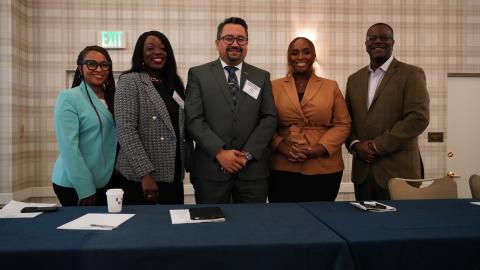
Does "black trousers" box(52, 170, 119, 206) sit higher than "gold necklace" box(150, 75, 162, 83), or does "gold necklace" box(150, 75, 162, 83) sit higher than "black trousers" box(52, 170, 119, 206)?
"gold necklace" box(150, 75, 162, 83)

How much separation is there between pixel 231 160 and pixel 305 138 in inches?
22.4

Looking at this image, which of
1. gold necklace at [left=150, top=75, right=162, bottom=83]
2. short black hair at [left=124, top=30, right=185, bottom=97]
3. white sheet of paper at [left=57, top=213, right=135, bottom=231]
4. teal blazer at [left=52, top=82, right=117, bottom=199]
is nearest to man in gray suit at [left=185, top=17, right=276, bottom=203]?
short black hair at [left=124, top=30, right=185, bottom=97]

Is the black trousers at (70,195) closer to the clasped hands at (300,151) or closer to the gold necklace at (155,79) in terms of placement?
the gold necklace at (155,79)

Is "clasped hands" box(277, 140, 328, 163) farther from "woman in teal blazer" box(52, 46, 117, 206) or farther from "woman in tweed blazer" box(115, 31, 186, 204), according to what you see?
"woman in teal blazer" box(52, 46, 117, 206)

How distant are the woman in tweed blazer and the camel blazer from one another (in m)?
0.68

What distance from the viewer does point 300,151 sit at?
2545mm

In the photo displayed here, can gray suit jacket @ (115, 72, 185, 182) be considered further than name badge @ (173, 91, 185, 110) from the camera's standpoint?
No

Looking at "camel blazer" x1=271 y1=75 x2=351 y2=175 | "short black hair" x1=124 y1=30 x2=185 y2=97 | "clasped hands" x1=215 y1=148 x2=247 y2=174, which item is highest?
"short black hair" x1=124 y1=30 x2=185 y2=97

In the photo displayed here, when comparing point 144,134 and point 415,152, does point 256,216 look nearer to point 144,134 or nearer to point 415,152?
point 144,134

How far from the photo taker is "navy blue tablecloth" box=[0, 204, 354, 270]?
1.23 m

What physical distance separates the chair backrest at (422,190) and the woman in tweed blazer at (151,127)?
131cm

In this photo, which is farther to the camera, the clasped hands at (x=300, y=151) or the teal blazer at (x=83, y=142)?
the clasped hands at (x=300, y=151)

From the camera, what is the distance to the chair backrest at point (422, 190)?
7.64ft

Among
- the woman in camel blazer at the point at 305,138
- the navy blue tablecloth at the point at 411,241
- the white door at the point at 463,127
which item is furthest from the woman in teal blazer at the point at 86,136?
the white door at the point at 463,127
